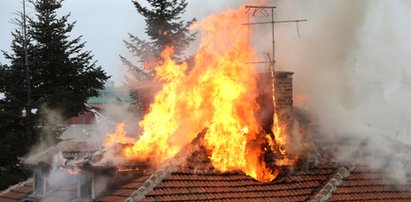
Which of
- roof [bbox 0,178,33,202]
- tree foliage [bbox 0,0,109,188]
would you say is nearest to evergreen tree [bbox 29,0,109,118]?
tree foliage [bbox 0,0,109,188]

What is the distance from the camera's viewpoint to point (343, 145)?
14250mm

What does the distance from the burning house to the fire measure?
0.02m

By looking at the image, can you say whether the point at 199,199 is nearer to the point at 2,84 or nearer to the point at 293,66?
the point at 293,66

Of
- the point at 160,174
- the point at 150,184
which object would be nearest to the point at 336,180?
the point at 160,174

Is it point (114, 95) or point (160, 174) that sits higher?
point (114, 95)

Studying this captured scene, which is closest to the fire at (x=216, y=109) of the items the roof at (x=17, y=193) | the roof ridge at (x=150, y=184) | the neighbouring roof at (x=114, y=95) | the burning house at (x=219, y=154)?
the burning house at (x=219, y=154)

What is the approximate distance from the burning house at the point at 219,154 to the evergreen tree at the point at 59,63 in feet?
49.5

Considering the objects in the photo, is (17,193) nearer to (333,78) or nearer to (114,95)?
(333,78)

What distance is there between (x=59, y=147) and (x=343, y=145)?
292 inches

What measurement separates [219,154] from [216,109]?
1178 mm

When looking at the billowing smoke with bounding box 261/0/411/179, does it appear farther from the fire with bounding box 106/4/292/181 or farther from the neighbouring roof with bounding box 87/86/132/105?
the neighbouring roof with bounding box 87/86/132/105

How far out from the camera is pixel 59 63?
29281 mm

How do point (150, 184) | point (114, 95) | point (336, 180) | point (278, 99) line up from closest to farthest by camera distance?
point (150, 184) → point (336, 180) → point (278, 99) → point (114, 95)

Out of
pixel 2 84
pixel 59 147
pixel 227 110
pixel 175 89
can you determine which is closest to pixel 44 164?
A: pixel 59 147
